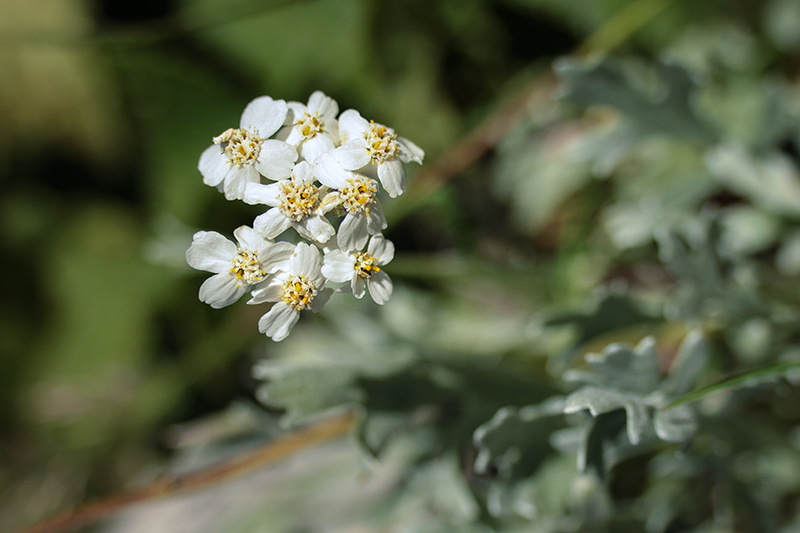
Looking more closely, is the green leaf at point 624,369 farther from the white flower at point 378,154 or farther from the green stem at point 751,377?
the white flower at point 378,154

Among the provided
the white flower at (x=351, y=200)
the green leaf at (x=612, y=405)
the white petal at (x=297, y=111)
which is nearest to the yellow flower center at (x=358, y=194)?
the white flower at (x=351, y=200)

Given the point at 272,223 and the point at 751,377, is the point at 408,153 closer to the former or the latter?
the point at 272,223

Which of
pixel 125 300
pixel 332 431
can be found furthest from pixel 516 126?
pixel 125 300

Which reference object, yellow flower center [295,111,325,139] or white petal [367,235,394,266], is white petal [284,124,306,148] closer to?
yellow flower center [295,111,325,139]

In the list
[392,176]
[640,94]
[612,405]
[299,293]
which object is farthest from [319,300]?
[640,94]

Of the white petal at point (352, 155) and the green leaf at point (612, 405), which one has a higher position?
the white petal at point (352, 155)

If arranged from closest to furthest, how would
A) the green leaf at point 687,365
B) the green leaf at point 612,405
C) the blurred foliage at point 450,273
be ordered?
the green leaf at point 612,405 < the green leaf at point 687,365 < the blurred foliage at point 450,273

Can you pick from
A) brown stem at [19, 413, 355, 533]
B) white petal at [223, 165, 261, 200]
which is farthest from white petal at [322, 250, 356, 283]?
brown stem at [19, 413, 355, 533]
